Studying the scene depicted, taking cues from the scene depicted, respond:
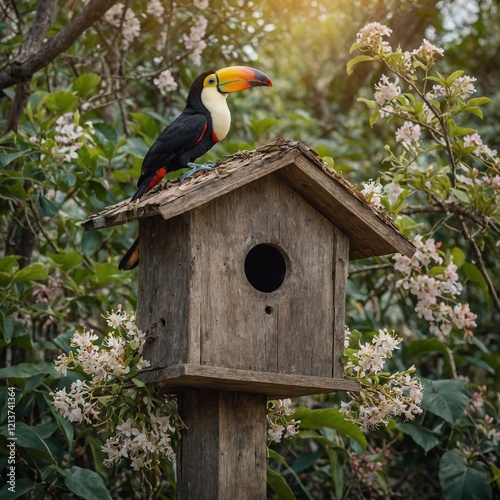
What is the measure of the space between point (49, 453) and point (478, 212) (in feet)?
8.14

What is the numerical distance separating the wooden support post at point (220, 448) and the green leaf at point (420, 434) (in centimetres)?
161

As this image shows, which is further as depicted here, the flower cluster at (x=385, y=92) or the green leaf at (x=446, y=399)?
the green leaf at (x=446, y=399)

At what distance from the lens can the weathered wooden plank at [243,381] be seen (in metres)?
3.14

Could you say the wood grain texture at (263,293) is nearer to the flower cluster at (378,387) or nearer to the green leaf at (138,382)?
the flower cluster at (378,387)

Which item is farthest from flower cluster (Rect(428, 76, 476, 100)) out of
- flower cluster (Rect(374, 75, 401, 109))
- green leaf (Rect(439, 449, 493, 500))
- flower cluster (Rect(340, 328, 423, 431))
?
green leaf (Rect(439, 449, 493, 500))

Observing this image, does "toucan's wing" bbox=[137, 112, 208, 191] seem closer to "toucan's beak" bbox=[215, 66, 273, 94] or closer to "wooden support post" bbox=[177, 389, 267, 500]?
"toucan's beak" bbox=[215, 66, 273, 94]

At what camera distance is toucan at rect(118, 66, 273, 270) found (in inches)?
148

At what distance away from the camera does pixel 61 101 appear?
15.8 feet

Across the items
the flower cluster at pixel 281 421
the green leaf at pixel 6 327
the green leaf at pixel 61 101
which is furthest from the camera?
→ the green leaf at pixel 61 101

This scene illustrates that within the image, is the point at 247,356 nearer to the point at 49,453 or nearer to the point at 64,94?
the point at 49,453

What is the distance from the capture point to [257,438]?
3586 mm

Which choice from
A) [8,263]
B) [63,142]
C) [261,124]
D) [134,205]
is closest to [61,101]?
[63,142]

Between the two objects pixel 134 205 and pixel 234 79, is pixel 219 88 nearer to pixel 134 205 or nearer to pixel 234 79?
pixel 234 79

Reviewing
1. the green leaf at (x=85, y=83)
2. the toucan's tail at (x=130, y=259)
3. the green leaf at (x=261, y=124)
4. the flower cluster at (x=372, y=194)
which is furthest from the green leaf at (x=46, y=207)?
the flower cluster at (x=372, y=194)
